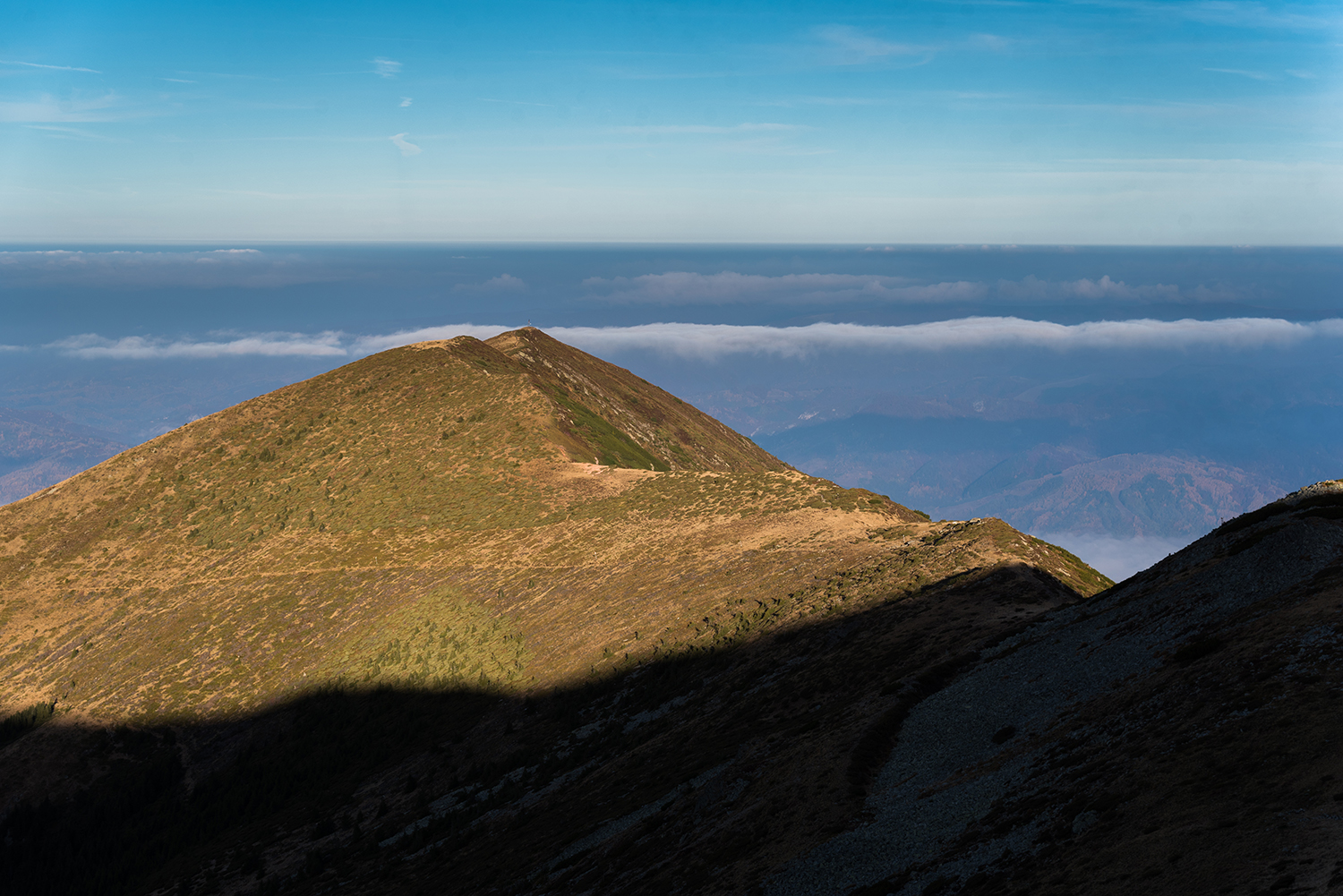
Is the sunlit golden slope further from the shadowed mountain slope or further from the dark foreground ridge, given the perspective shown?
the dark foreground ridge

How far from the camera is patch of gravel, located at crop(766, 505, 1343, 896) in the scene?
1028 inches

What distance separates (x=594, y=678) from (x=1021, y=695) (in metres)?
34.1

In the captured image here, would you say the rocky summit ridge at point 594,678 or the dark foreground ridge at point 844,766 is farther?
the rocky summit ridge at point 594,678

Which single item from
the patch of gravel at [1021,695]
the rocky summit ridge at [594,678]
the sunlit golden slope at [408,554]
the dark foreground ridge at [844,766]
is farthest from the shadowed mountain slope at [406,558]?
the patch of gravel at [1021,695]

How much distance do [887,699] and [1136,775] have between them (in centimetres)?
1576

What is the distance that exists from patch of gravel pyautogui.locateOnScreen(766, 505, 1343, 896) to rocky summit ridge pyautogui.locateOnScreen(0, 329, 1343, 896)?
19 cm

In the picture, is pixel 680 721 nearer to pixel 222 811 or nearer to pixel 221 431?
pixel 222 811

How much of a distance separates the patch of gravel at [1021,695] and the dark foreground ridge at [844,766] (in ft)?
0.52

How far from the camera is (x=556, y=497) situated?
93.5 m

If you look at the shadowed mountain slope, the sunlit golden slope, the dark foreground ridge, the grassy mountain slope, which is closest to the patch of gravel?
the dark foreground ridge

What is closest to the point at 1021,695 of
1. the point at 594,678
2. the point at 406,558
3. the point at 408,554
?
the point at 594,678

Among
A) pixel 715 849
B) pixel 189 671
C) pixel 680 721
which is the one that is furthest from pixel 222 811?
pixel 715 849

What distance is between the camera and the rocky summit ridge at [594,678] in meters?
25.2

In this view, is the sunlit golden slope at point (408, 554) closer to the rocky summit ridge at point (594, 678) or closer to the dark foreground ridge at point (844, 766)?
the rocky summit ridge at point (594, 678)
